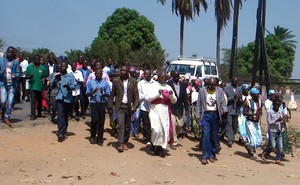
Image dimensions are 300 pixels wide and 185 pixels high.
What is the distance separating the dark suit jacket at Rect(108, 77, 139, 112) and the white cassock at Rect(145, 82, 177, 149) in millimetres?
454

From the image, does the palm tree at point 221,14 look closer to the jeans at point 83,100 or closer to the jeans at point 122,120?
the jeans at point 83,100

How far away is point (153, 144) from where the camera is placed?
912 centimetres

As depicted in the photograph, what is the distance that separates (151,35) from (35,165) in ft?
138

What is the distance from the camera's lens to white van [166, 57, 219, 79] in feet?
57.1

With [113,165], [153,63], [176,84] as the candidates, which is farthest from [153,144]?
[153,63]

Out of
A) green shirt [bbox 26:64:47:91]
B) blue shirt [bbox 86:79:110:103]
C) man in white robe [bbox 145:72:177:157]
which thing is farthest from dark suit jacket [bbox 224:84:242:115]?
green shirt [bbox 26:64:47:91]

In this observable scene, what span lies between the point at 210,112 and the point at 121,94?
203 centimetres

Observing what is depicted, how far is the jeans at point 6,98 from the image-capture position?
9.77 m

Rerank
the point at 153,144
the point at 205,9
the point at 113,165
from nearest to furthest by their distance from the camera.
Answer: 1. the point at 113,165
2. the point at 153,144
3. the point at 205,9

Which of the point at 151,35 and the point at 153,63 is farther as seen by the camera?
the point at 151,35

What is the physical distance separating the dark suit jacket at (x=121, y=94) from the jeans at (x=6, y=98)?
98.3 inches

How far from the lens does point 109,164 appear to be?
8234 millimetres

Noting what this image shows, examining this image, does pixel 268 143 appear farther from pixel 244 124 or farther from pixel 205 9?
pixel 205 9

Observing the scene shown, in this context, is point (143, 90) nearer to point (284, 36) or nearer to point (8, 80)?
point (8, 80)
